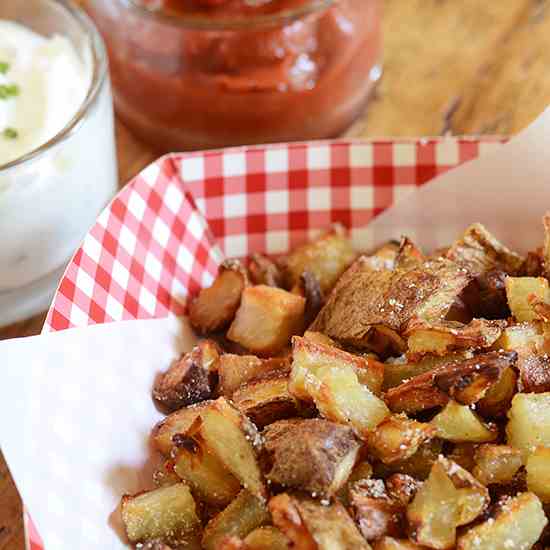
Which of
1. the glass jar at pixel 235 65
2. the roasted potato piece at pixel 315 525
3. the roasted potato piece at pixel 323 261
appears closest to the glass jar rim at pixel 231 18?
the glass jar at pixel 235 65

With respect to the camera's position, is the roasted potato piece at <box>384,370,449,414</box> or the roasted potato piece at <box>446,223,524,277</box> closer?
the roasted potato piece at <box>384,370,449,414</box>

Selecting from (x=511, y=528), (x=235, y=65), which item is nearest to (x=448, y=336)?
(x=511, y=528)

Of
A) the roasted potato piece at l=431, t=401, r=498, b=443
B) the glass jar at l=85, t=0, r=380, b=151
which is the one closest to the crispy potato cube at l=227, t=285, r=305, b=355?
the roasted potato piece at l=431, t=401, r=498, b=443

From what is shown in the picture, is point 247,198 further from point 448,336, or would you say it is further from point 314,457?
point 314,457

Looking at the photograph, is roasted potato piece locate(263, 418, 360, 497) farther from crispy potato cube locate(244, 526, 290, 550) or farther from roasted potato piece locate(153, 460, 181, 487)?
roasted potato piece locate(153, 460, 181, 487)

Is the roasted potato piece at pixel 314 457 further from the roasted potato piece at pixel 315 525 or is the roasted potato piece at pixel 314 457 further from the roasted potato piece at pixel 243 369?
the roasted potato piece at pixel 243 369
